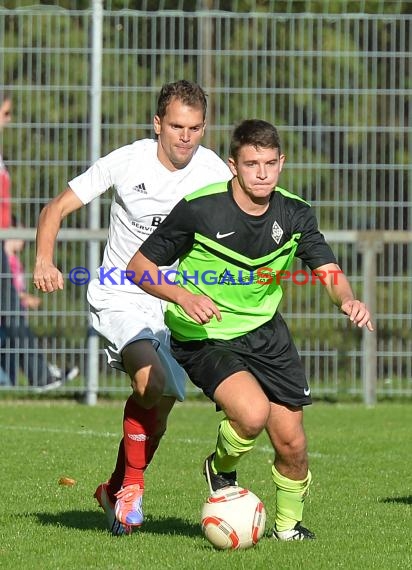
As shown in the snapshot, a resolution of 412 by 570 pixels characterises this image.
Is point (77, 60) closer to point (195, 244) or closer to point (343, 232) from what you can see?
point (343, 232)

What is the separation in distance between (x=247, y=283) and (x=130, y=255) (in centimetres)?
105

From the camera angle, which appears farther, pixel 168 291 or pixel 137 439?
pixel 137 439

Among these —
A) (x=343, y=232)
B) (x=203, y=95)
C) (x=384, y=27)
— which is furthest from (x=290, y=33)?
(x=203, y=95)

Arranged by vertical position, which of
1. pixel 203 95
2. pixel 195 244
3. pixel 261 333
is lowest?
pixel 261 333

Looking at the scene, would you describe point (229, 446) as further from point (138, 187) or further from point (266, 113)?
point (266, 113)

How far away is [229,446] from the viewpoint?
6027 millimetres

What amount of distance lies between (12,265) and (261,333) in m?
6.94

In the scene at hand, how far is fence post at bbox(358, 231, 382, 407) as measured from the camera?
12.8 metres

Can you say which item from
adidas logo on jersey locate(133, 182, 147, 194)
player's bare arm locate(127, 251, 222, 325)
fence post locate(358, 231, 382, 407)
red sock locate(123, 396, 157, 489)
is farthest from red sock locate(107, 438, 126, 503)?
fence post locate(358, 231, 382, 407)

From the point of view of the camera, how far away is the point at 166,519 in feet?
22.3

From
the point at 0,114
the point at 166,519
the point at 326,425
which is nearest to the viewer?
the point at 166,519

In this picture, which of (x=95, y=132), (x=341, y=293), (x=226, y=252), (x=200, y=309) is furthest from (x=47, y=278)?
(x=95, y=132)

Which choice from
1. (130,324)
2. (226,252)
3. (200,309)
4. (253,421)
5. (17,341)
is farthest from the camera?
(17,341)

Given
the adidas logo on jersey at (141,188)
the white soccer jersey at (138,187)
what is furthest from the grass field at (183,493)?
the adidas logo on jersey at (141,188)
